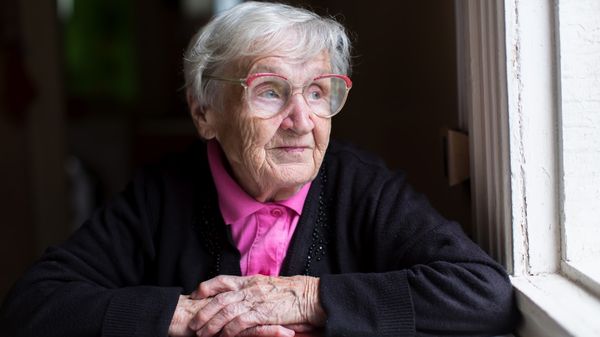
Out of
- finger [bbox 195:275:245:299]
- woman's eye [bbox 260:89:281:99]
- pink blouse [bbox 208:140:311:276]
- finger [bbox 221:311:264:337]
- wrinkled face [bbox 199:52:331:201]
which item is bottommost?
finger [bbox 221:311:264:337]

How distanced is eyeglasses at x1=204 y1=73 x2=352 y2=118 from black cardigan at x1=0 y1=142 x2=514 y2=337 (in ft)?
0.61

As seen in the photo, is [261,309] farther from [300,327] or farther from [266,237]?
[266,237]

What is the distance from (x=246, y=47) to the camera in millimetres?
1597

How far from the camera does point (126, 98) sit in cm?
830

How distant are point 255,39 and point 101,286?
0.62 m

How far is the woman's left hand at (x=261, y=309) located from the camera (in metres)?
1.48

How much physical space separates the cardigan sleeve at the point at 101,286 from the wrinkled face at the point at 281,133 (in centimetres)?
28

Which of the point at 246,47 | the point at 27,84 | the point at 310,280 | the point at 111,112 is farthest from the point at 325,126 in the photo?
the point at 111,112

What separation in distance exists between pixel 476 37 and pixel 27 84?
10.1 ft

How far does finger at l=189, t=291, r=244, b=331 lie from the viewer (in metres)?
1.49

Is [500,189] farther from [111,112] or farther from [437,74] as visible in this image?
[111,112]

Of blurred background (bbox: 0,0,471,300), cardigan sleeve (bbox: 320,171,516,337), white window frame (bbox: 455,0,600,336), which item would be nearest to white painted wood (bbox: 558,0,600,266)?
white window frame (bbox: 455,0,600,336)

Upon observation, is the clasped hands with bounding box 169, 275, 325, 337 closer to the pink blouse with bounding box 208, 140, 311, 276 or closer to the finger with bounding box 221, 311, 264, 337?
the finger with bounding box 221, 311, 264, 337

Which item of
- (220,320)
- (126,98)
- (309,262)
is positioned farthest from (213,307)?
(126,98)
